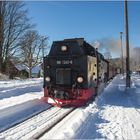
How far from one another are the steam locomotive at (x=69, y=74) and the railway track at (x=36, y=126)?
1.46 m

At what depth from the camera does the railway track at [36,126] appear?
755 centimetres

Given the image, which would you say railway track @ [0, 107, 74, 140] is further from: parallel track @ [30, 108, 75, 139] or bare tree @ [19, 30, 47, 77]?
bare tree @ [19, 30, 47, 77]

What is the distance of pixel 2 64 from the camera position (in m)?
42.2

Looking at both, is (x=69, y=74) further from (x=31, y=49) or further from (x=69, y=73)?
(x=31, y=49)

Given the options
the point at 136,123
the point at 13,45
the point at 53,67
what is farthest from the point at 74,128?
the point at 13,45

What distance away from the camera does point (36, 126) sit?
862 centimetres

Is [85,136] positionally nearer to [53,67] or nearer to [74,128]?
[74,128]

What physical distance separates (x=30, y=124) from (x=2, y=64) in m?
34.6

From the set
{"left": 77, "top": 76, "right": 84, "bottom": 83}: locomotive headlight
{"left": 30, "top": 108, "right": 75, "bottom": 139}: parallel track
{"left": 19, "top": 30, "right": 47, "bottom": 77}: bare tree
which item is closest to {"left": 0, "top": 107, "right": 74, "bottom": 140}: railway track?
{"left": 30, "top": 108, "right": 75, "bottom": 139}: parallel track

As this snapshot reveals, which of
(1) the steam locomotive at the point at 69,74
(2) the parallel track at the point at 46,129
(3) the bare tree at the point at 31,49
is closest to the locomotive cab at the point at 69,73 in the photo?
(1) the steam locomotive at the point at 69,74

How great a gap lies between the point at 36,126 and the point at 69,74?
488 cm

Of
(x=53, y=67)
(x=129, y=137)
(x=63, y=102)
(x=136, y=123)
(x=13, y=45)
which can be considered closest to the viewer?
(x=129, y=137)

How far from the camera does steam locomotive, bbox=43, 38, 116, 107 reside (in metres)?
12.7

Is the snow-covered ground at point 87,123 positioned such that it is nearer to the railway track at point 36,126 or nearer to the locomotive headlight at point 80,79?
the railway track at point 36,126
